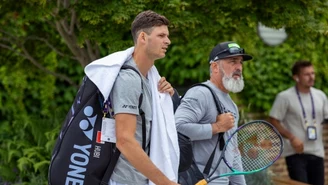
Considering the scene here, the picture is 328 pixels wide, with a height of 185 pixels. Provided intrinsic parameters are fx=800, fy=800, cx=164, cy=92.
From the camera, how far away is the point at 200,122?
196 inches

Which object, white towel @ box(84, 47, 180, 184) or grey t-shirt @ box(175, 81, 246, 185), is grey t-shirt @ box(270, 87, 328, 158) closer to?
grey t-shirt @ box(175, 81, 246, 185)

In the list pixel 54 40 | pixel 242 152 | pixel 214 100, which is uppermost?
pixel 54 40

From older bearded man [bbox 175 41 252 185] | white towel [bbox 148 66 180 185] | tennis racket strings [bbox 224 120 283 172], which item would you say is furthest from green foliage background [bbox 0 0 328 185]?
white towel [bbox 148 66 180 185]

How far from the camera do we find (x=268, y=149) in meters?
4.86

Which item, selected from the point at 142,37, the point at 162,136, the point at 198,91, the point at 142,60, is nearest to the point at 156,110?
the point at 162,136

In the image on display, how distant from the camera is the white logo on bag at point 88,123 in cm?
362

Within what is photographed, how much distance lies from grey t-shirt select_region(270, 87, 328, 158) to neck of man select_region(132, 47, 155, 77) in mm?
4544

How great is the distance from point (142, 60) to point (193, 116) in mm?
1213

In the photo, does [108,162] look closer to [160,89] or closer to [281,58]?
[160,89]

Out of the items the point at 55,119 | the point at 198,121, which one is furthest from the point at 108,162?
the point at 55,119

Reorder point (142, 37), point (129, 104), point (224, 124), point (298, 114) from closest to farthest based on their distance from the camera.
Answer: point (129, 104) → point (142, 37) → point (224, 124) → point (298, 114)

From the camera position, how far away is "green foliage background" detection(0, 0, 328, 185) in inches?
253

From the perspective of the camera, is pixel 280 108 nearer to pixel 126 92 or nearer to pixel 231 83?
pixel 231 83

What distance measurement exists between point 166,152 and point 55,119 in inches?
205
